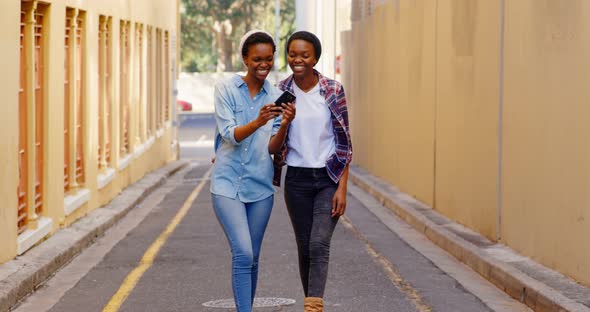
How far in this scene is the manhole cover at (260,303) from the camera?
10133 millimetres

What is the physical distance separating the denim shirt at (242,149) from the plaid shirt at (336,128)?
0.19 metres

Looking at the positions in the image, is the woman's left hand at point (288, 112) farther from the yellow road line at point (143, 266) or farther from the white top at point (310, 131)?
the yellow road line at point (143, 266)

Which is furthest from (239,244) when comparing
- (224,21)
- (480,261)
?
(224,21)

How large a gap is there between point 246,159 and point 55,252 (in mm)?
5485

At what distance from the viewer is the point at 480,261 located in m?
12.2

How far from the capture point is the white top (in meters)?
7.98

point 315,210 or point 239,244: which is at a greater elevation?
point 315,210

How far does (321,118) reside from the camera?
26.2 ft

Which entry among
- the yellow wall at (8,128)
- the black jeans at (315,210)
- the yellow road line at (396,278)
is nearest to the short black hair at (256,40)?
the black jeans at (315,210)

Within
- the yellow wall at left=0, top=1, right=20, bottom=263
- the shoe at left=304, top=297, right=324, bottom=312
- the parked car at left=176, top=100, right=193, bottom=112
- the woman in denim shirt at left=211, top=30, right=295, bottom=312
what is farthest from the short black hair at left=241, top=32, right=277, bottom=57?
the parked car at left=176, top=100, right=193, bottom=112

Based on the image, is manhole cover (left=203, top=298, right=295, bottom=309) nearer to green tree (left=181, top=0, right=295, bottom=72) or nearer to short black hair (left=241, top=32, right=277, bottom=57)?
short black hair (left=241, top=32, right=277, bottom=57)

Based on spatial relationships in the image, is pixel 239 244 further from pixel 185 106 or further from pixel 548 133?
pixel 185 106

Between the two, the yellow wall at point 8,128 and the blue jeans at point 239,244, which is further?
the yellow wall at point 8,128

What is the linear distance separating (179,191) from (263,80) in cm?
1558
